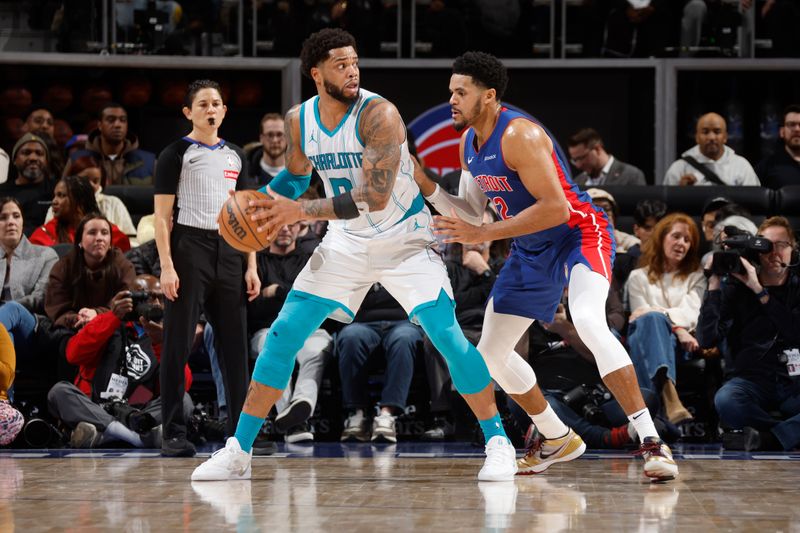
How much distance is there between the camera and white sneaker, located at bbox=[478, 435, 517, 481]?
4.46 m

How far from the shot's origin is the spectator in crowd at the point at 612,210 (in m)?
7.09

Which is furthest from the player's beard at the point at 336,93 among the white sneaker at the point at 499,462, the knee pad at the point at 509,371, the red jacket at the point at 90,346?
the red jacket at the point at 90,346

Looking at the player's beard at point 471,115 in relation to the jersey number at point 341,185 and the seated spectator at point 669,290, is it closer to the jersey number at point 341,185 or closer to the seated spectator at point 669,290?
the jersey number at point 341,185

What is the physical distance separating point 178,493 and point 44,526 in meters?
0.75

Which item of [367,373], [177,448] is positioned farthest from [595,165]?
[177,448]

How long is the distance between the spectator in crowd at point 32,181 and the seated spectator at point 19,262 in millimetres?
1118

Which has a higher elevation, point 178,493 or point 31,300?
point 31,300

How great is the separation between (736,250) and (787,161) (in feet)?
8.78

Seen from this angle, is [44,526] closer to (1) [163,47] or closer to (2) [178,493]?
(2) [178,493]

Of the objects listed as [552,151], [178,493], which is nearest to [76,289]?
[178,493]

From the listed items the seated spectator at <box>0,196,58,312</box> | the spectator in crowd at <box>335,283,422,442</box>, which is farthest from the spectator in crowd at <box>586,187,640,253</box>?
the seated spectator at <box>0,196,58,312</box>

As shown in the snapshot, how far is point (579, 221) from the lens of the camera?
464cm

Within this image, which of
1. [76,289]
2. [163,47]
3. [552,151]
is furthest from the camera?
[163,47]

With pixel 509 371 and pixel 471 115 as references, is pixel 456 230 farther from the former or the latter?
pixel 509 371
